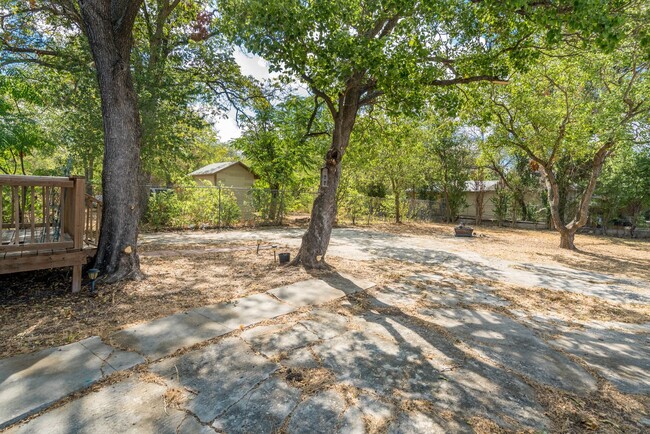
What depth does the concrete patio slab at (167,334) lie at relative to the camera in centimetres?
268

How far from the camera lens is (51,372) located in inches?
88.7

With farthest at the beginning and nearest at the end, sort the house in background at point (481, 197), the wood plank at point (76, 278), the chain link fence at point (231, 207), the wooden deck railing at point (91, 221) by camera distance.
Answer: the house in background at point (481, 197), the chain link fence at point (231, 207), the wooden deck railing at point (91, 221), the wood plank at point (76, 278)

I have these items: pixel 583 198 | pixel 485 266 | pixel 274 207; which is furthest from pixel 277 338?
pixel 583 198

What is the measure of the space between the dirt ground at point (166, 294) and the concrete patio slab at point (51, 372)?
0.74 ft

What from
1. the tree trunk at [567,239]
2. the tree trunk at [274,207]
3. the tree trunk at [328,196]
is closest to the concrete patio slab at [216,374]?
the tree trunk at [328,196]

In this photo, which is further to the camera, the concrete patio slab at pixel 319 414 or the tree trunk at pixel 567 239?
the tree trunk at pixel 567 239

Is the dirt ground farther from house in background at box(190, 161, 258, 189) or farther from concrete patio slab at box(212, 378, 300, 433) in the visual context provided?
house in background at box(190, 161, 258, 189)

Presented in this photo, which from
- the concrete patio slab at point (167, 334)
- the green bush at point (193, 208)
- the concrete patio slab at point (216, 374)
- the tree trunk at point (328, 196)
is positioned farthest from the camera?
the green bush at point (193, 208)

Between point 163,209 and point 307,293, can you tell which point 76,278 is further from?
point 163,209

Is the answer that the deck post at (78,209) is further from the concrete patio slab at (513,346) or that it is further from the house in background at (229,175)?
the house in background at (229,175)

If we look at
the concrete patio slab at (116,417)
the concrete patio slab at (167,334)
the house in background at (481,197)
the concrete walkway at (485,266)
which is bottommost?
the concrete patio slab at (116,417)

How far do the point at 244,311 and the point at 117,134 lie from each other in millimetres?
3034

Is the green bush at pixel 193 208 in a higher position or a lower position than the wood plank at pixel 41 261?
higher

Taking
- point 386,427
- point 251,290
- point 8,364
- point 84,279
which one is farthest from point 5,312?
point 386,427
